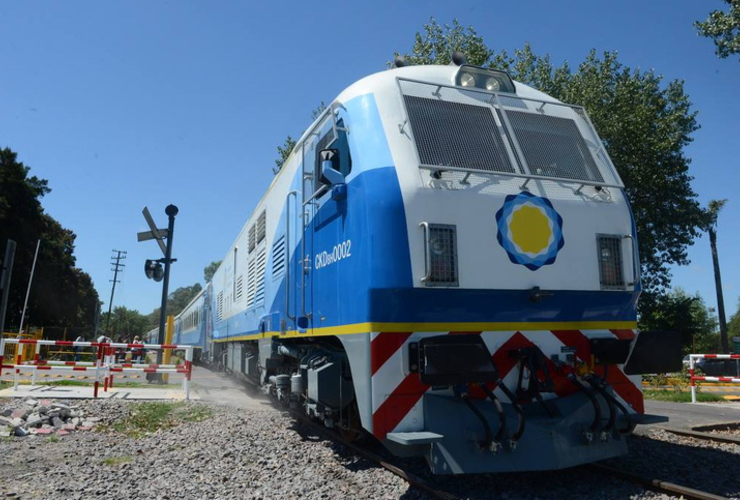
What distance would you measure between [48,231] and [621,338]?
41.1 metres

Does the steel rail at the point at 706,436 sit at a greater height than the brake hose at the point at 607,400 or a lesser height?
lesser

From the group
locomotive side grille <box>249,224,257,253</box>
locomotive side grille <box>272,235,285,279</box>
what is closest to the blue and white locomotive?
locomotive side grille <box>272,235,285,279</box>

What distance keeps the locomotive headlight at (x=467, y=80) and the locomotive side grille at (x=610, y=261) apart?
1.94 m

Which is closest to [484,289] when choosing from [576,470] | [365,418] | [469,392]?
[469,392]

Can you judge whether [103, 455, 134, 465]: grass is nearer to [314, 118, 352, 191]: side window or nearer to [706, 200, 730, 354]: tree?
[314, 118, 352, 191]: side window

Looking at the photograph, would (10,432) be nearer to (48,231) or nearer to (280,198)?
(280,198)

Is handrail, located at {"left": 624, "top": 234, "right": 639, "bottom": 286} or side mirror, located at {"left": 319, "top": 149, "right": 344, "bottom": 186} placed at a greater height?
side mirror, located at {"left": 319, "top": 149, "right": 344, "bottom": 186}

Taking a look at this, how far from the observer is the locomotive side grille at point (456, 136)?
15.6 ft

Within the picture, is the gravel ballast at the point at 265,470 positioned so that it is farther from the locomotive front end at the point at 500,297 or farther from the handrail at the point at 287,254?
the handrail at the point at 287,254

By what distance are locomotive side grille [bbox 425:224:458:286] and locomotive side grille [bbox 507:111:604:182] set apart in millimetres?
1260

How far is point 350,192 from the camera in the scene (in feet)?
15.8

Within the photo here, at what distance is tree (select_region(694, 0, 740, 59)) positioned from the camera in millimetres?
12766

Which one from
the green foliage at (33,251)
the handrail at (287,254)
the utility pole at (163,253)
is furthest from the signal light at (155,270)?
the green foliage at (33,251)

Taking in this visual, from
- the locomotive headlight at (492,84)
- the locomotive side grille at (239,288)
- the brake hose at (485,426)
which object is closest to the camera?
the brake hose at (485,426)
